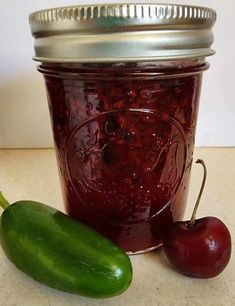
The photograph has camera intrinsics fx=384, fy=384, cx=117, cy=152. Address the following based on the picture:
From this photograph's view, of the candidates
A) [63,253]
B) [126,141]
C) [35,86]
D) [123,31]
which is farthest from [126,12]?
[35,86]

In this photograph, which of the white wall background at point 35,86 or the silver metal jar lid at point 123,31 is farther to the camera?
the white wall background at point 35,86

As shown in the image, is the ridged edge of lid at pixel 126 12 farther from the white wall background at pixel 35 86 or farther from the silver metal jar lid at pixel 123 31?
the white wall background at pixel 35 86

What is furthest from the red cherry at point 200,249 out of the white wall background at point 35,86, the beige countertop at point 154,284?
the white wall background at point 35,86

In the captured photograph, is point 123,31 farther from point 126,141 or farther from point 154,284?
point 154,284

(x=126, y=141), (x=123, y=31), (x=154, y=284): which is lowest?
(x=154, y=284)

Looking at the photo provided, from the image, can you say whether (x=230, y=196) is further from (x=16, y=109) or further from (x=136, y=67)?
(x=16, y=109)

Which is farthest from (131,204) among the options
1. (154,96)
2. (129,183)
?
(154,96)

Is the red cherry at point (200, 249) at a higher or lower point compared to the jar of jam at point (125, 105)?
lower
